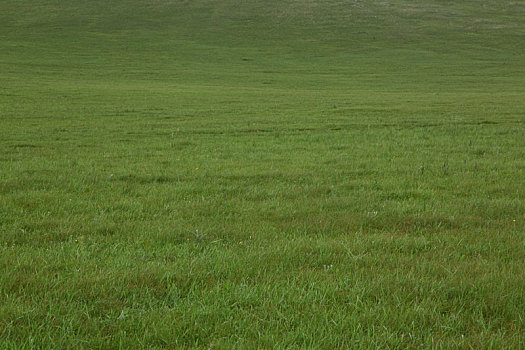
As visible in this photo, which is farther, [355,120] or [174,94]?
[174,94]

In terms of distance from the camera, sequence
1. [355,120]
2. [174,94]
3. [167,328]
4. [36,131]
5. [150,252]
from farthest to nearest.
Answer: [174,94] < [355,120] < [36,131] < [150,252] < [167,328]

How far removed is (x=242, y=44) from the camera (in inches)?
3354

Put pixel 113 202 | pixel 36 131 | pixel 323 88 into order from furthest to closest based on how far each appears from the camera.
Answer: pixel 323 88
pixel 36 131
pixel 113 202

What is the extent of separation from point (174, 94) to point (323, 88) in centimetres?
1701

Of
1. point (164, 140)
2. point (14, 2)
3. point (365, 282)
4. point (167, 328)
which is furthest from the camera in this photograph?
point (14, 2)

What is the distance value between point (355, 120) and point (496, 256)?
17.1 m

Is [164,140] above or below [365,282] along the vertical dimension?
below

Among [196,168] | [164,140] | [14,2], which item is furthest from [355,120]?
[14,2]

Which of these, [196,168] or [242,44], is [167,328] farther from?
[242,44]

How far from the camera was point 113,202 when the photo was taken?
787 cm

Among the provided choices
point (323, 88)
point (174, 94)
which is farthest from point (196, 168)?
point (323, 88)

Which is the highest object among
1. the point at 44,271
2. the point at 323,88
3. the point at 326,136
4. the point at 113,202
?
the point at 44,271

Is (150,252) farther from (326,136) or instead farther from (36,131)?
(36,131)

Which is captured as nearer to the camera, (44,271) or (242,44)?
(44,271)
